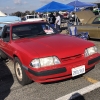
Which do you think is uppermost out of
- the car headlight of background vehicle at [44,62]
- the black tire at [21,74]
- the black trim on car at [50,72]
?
the car headlight of background vehicle at [44,62]

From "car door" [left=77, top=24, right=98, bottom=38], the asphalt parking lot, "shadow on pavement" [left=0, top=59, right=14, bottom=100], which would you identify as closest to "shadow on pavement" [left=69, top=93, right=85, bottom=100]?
the asphalt parking lot

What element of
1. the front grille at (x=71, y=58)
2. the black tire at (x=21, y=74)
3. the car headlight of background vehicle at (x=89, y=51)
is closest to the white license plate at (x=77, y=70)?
the front grille at (x=71, y=58)

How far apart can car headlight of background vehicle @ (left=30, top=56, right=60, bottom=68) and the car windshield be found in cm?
144

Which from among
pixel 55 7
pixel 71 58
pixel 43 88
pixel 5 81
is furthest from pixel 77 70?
pixel 55 7

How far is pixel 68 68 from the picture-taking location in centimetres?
357

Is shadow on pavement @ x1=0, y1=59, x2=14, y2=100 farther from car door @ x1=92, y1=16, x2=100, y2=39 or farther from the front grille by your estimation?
car door @ x1=92, y1=16, x2=100, y2=39

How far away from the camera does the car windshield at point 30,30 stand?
4.86 metres

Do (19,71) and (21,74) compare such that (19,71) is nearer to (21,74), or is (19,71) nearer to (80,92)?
(21,74)

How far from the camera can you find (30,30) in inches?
196

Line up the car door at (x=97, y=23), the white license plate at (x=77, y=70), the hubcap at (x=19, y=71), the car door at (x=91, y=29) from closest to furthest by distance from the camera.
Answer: the white license plate at (x=77, y=70)
the hubcap at (x=19, y=71)
the car door at (x=97, y=23)
the car door at (x=91, y=29)

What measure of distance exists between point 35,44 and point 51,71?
90 centimetres

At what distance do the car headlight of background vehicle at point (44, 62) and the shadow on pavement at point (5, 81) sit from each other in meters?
0.86

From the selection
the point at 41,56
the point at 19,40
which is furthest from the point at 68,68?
the point at 19,40

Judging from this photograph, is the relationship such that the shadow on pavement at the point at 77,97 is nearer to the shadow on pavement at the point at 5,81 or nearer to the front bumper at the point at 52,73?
the front bumper at the point at 52,73
